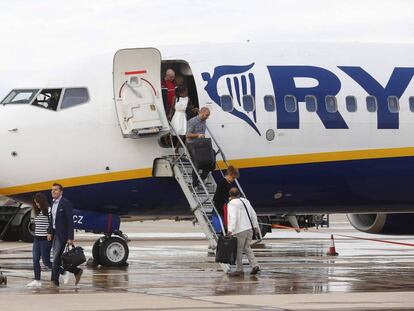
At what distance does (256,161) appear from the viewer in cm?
2500

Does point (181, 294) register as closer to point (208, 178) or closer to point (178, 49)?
point (208, 178)

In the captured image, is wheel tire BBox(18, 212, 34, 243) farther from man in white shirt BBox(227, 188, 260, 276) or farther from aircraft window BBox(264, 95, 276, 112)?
man in white shirt BBox(227, 188, 260, 276)

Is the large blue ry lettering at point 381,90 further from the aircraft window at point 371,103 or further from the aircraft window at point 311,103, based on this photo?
the aircraft window at point 311,103

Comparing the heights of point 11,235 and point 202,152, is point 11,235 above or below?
above

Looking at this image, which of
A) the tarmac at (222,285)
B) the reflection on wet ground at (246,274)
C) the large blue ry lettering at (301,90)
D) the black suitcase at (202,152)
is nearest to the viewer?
the tarmac at (222,285)

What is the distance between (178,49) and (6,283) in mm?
7333

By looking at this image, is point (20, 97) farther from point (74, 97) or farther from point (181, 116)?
point (181, 116)

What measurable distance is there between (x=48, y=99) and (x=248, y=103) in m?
4.41

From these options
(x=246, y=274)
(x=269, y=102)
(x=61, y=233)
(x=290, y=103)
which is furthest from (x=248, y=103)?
(x=61, y=233)

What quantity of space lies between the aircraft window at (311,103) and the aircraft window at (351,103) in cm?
77

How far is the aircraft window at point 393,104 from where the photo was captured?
1027 inches

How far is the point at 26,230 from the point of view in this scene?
41.9m

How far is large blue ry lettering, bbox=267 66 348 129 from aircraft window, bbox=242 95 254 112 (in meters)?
0.56

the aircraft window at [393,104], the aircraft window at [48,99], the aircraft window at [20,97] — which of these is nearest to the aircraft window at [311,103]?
the aircraft window at [393,104]
